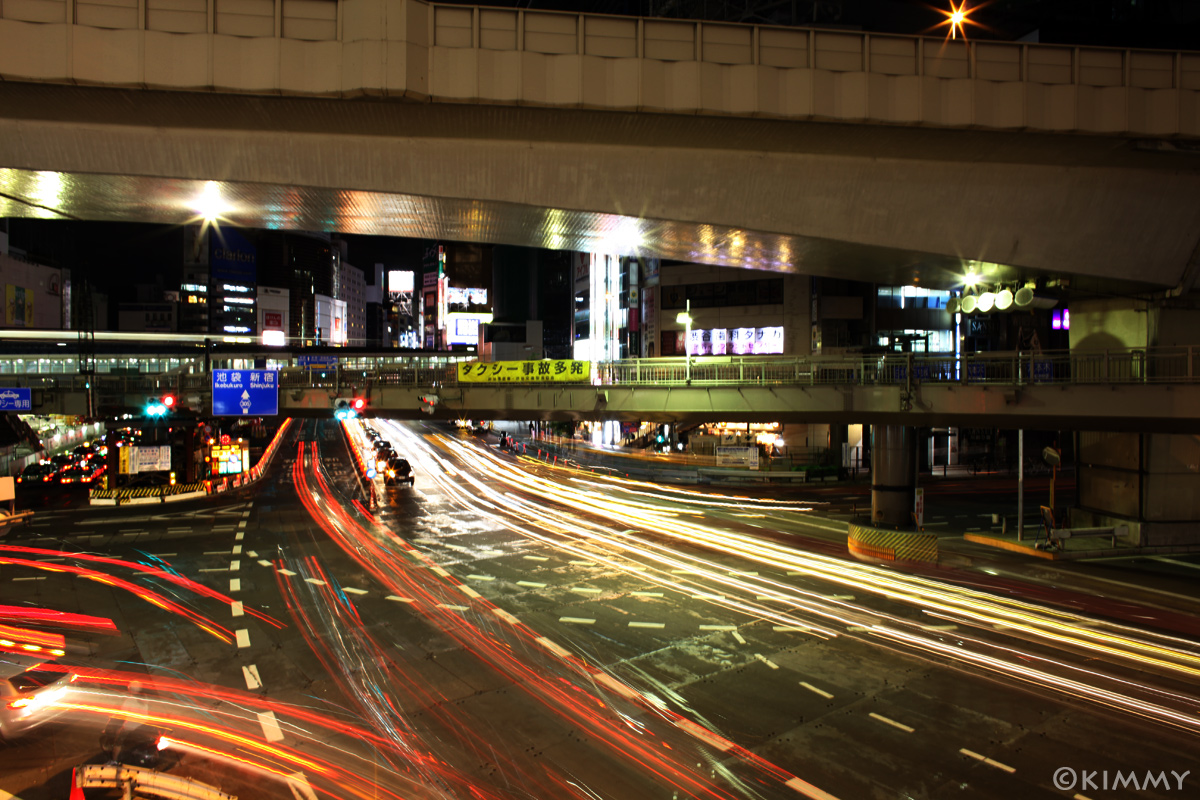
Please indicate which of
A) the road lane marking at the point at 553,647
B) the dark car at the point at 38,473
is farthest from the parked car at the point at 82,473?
the road lane marking at the point at 553,647

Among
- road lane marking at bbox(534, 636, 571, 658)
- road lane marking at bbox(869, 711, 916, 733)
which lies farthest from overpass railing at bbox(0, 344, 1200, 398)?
road lane marking at bbox(869, 711, 916, 733)

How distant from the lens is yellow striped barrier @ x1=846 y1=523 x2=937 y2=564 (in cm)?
2031

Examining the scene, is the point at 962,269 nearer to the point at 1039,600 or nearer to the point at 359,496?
the point at 1039,600

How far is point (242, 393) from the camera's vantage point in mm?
25156

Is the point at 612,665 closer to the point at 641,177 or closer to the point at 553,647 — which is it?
the point at 553,647

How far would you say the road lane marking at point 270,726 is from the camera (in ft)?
31.7

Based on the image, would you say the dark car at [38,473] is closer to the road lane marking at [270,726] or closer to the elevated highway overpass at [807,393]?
the elevated highway overpass at [807,393]

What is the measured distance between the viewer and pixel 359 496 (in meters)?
33.6

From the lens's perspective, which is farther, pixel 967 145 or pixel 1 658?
pixel 967 145

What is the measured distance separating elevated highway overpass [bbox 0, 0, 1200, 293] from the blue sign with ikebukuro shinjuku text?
24.3ft

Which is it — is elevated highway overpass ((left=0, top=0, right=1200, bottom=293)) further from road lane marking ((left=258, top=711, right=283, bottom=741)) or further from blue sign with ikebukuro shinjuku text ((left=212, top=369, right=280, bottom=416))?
road lane marking ((left=258, top=711, right=283, bottom=741))

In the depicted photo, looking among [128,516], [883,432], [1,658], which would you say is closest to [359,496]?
[128,516]

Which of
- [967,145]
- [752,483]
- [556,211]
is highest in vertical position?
[967,145]

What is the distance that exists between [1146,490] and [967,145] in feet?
44.1
